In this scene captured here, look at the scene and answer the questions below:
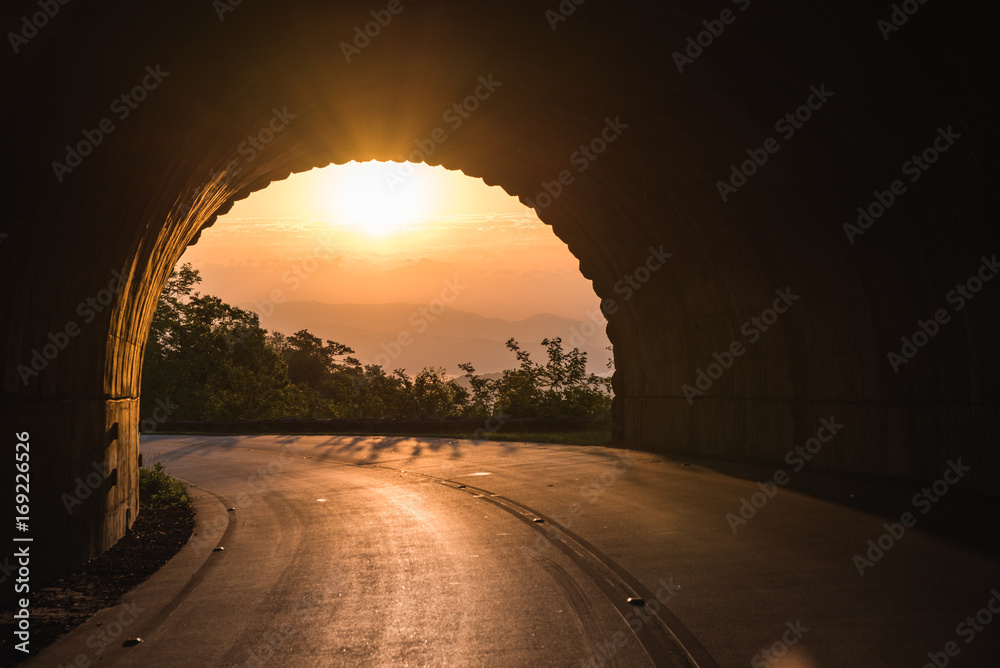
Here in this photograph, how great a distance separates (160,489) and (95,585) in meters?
6.77

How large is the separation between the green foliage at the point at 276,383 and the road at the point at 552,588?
827 inches

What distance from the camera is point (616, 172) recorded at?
1617 centimetres

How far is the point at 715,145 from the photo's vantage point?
13.5 m

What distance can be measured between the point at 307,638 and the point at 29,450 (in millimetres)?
3074

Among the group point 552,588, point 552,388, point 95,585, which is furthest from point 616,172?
point 552,388

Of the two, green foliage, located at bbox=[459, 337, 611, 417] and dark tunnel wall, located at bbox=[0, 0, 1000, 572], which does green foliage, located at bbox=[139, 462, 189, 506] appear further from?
green foliage, located at bbox=[459, 337, 611, 417]

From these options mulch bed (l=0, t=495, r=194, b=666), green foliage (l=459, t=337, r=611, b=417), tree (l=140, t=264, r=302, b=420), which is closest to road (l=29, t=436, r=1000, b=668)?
mulch bed (l=0, t=495, r=194, b=666)

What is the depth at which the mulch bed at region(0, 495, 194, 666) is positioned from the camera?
19.3ft

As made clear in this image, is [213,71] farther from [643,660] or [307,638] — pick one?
[643,660]

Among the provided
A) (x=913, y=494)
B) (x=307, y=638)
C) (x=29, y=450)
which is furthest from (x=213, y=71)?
(x=913, y=494)

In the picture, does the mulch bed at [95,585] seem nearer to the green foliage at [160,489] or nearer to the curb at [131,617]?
the curb at [131,617]

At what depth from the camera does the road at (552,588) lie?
535 cm

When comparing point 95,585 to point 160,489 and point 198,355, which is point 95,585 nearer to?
point 160,489

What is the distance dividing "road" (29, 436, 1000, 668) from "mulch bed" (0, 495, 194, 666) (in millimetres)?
197
